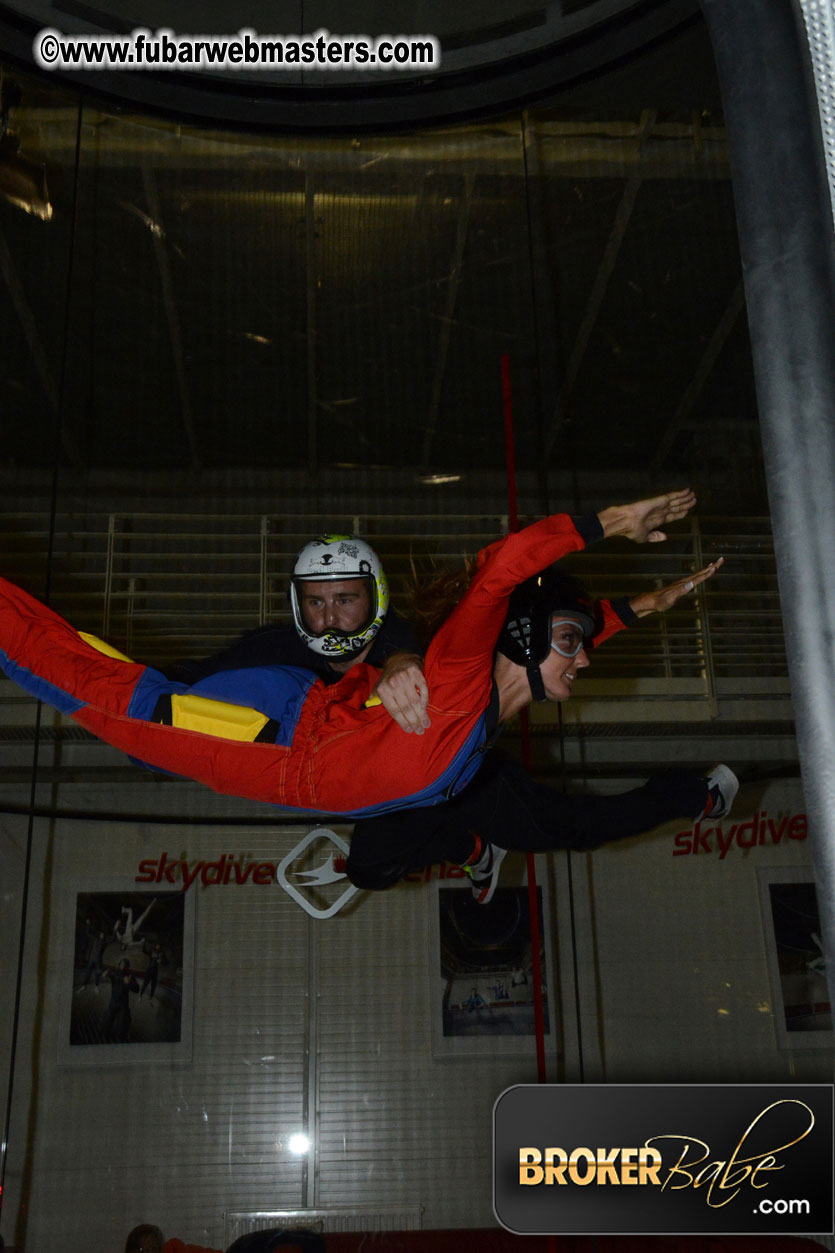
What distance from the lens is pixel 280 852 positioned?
136 inches

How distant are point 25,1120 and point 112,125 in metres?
3.72

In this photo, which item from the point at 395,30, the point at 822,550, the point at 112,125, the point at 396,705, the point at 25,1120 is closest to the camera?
the point at 822,550

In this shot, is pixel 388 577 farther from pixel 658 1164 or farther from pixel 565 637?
pixel 658 1164

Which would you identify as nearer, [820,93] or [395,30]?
[820,93]

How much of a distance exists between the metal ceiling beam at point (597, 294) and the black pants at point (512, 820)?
68.6 inches

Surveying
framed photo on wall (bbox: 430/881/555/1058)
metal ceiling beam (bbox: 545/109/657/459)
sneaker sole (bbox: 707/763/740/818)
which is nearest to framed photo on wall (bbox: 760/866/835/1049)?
framed photo on wall (bbox: 430/881/555/1058)

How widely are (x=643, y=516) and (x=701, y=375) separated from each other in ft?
8.19

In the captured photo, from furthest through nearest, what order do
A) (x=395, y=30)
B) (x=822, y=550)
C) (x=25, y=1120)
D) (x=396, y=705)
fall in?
(x=395, y=30) → (x=25, y=1120) → (x=396, y=705) → (x=822, y=550)

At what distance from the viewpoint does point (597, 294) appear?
4012mm

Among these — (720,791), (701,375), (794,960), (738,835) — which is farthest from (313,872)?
(701,375)

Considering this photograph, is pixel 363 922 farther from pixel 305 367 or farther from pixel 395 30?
pixel 395 30

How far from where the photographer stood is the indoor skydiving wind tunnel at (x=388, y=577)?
327cm

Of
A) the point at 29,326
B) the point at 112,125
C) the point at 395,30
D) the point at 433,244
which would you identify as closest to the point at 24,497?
the point at 29,326

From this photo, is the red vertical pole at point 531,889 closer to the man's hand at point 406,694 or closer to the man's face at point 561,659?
the man's face at point 561,659
